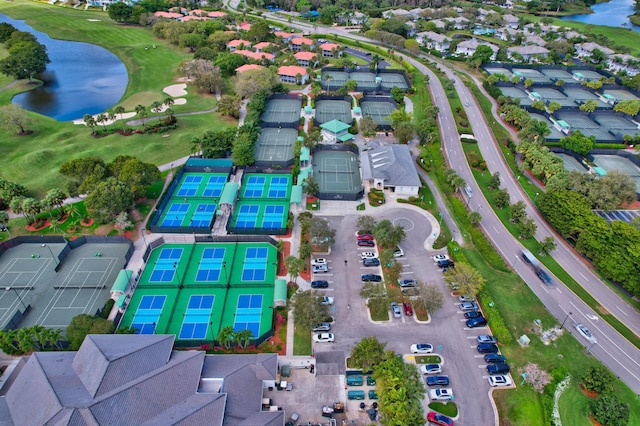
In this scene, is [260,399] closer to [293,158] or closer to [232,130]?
[293,158]

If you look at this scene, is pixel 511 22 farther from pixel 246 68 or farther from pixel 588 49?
pixel 246 68

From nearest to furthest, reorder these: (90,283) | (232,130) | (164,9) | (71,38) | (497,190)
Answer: (90,283) → (497,190) → (232,130) → (71,38) → (164,9)

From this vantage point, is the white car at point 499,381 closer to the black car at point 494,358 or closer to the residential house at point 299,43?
the black car at point 494,358

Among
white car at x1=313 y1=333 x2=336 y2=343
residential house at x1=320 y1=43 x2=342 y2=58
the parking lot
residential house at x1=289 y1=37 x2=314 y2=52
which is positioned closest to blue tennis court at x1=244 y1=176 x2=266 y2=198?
the parking lot

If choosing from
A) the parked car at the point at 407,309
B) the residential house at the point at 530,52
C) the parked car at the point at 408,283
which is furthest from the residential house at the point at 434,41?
the parked car at the point at 407,309

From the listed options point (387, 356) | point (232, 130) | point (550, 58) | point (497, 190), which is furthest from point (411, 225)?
point (550, 58)

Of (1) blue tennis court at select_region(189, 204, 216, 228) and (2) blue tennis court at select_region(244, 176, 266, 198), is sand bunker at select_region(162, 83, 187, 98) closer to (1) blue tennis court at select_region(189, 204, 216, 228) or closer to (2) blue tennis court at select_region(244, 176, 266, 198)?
(2) blue tennis court at select_region(244, 176, 266, 198)
